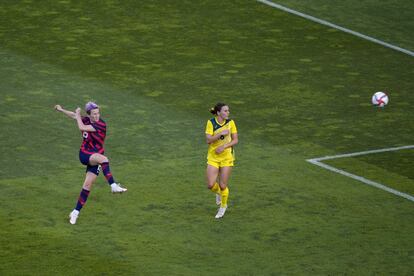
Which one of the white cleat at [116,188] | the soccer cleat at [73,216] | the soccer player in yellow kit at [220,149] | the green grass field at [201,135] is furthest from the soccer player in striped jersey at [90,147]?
the soccer player in yellow kit at [220,149]

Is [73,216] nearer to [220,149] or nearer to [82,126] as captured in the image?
[82,126]

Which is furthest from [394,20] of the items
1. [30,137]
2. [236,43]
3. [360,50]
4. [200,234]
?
[200,234]

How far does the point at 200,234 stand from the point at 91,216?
227 centimetres

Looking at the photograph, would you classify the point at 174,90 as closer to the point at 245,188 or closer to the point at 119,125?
the point at 119,125

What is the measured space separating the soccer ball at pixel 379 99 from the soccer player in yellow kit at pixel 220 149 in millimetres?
8933

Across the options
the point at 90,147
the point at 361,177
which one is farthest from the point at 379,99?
the point at 90,147

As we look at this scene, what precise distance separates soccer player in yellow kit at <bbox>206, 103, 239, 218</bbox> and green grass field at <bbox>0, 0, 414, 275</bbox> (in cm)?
60

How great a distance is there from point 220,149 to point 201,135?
5.80 m

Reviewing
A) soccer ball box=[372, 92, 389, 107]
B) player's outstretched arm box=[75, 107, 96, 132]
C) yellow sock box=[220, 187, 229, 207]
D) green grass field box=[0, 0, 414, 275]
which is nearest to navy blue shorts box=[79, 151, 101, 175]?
player's outstretched arm box=[75, 107, 96, 132]

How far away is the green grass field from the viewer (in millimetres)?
20453

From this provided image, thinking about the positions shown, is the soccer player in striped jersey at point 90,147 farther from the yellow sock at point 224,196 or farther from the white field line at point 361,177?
the white field line at point 361,177

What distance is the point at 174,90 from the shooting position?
30781 millimetres

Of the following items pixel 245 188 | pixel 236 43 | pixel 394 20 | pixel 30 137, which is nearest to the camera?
pixel 245 188

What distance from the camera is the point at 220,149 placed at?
857 inches
